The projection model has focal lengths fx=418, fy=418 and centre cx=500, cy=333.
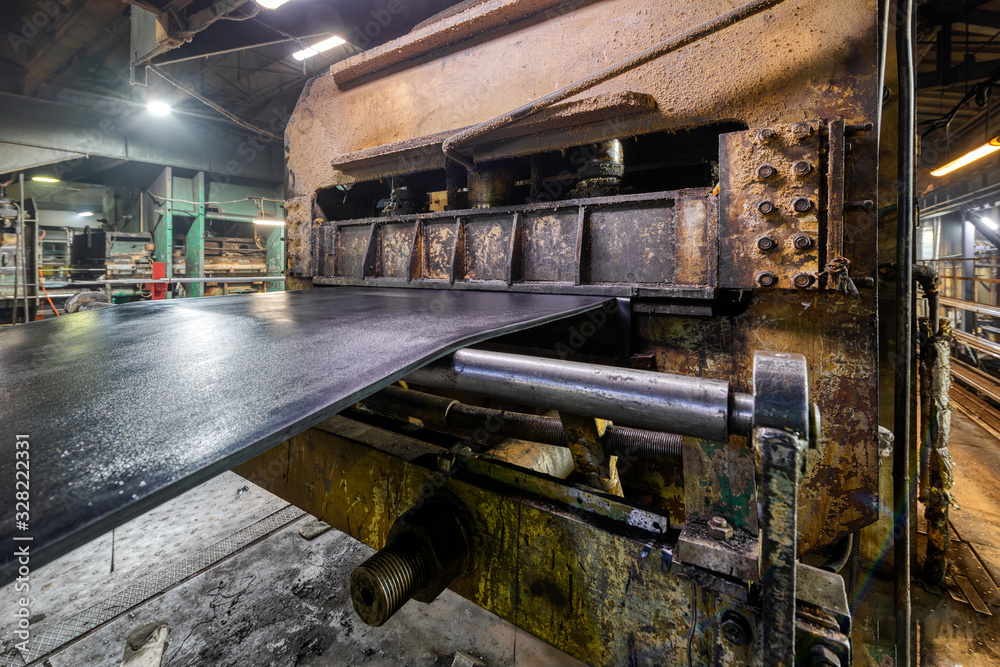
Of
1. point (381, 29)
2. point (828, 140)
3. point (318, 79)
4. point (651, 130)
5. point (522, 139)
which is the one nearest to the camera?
point (828, 140)

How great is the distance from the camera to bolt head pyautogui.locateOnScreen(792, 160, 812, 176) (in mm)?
1548

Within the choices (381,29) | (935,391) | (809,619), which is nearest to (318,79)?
(381,29)

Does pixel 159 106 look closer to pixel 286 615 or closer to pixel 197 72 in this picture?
pixel 197 72

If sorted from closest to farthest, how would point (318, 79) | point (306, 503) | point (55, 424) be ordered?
point (55, 424) < point (306, 503) < point (318, 79)

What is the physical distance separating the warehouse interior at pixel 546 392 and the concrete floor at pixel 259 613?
2cm

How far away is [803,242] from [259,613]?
2.82 meters

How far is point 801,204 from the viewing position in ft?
5.10

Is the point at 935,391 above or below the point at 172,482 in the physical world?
below

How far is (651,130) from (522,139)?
741mm

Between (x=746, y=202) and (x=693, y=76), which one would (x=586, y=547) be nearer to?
(x=746, y=202)

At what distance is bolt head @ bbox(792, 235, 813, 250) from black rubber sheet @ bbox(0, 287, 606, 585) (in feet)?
2.89

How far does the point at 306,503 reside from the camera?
1.65 metres

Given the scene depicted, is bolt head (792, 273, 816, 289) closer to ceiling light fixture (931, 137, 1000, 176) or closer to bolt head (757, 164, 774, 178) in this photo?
bolt head (757, 164, 774, 178)

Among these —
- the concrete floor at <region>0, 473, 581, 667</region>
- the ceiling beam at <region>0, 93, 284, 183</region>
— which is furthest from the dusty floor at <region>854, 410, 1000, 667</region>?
the ceiling beam at <region>0, 93, 284, 183</region>
